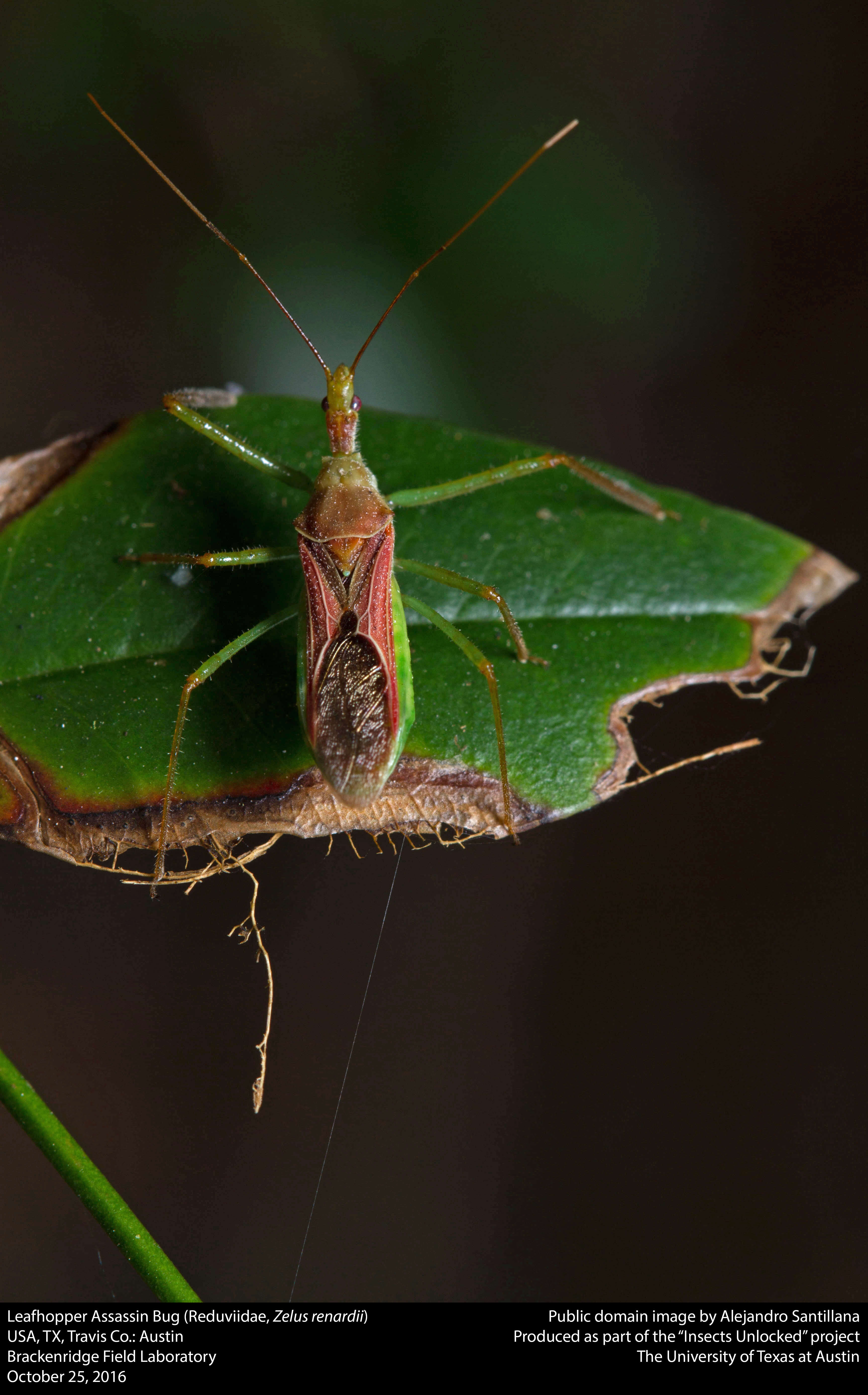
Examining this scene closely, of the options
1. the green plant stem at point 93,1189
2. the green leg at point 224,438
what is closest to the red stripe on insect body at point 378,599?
the green leg at point 224,438

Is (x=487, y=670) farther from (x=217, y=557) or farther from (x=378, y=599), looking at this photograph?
(x=217, y=557)

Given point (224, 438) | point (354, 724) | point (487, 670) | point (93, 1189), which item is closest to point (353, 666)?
point (354, 724)

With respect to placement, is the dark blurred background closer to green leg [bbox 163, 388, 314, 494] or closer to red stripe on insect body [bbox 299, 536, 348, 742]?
red stripe on insect body [bbox 299, 536, 348, 742]

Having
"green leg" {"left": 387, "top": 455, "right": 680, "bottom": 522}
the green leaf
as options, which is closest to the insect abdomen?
the green leaf

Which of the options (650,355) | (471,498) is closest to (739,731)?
(471,498)

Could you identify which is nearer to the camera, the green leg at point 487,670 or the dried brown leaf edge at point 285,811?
the dried brown leaf edge at point 285,811

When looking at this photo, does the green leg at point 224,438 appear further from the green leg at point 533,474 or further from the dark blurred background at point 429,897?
the dark blurred background at point 429,897
